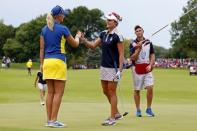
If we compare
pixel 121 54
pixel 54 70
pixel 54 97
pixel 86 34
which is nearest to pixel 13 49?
pixel 86 34

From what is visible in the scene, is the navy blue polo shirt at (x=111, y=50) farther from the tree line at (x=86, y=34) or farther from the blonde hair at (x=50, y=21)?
the tree line at (x=86, y=34)

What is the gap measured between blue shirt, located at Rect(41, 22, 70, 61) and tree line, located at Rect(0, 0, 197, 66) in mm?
107293

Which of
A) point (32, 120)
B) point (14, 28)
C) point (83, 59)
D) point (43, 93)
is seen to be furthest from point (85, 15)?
point (32, 120)

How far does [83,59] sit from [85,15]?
11.4 m

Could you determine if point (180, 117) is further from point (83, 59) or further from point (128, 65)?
point (83, 59)

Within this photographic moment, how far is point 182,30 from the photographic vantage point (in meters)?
124

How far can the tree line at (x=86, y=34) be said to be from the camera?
122 m

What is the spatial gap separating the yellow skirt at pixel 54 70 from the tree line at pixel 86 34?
107 m

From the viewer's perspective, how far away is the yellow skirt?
1116 centimetres

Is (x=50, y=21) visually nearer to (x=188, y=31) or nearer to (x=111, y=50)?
(x=111, y=50)

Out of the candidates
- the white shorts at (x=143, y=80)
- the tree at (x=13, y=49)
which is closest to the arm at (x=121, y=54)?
the white shorts at (x=143, y=80)

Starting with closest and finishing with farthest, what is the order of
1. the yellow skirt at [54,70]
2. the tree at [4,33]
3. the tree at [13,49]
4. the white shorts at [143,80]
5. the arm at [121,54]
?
1. the yellow skirt at [54,70]
2. the arm at [121,54]
3. the white shorts at [143,80]
4. the tree at [13,49]
5. the tree at [4,33]

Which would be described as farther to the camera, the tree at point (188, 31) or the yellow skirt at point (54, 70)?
the tree at point (188, 31)

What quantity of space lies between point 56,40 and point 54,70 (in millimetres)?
582
